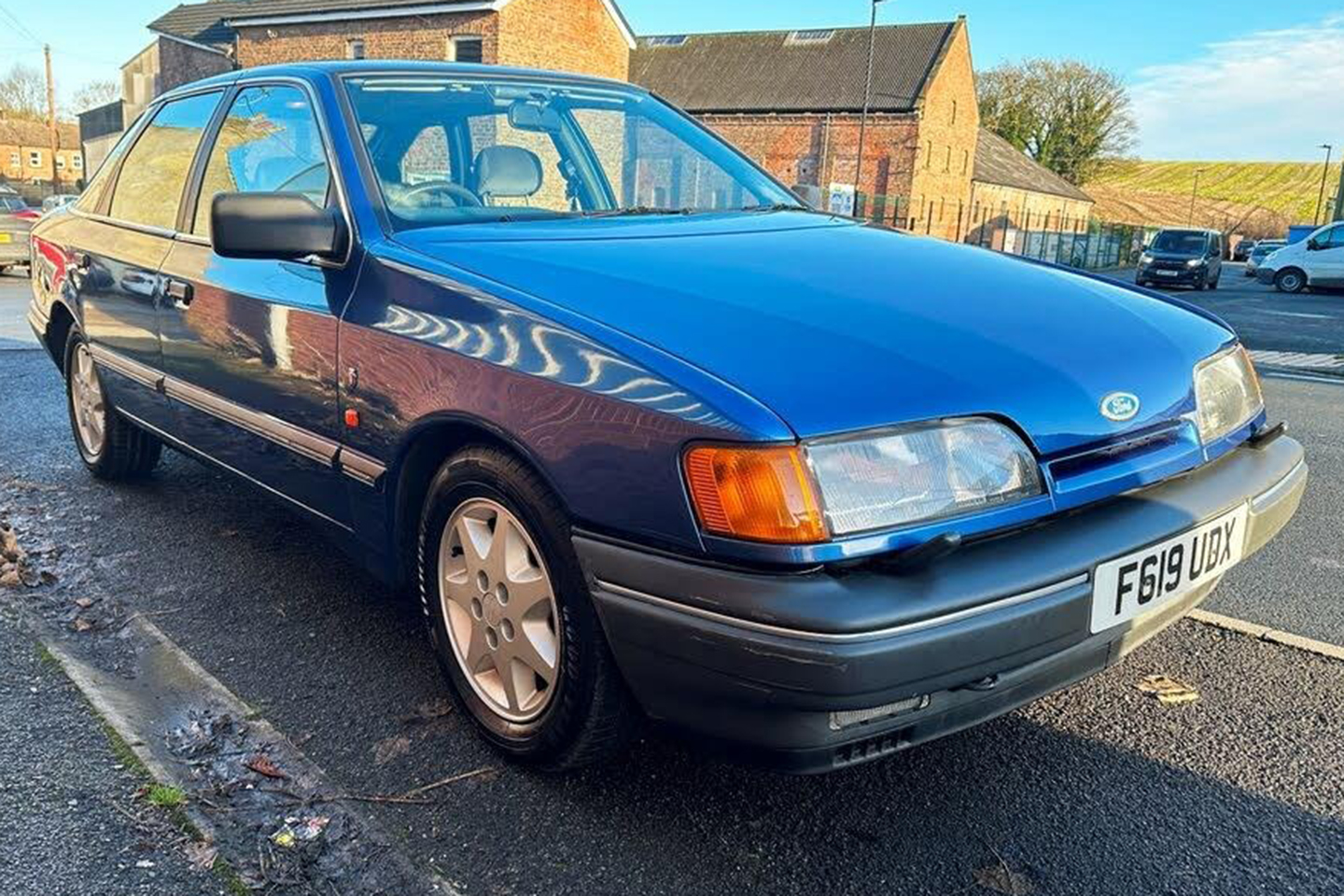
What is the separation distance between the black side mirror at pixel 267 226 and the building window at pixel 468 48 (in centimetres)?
2687

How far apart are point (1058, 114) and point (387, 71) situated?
213 ft

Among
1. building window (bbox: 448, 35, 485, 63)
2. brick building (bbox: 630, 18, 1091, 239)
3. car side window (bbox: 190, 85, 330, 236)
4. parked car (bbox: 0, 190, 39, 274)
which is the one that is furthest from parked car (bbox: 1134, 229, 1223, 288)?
car side window (bbox: 190, 85, 330, 236)

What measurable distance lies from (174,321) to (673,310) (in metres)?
2.21

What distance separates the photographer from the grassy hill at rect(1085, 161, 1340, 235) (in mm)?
71688

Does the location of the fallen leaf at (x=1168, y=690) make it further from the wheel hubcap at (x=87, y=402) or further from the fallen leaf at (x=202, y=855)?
the wheel hubcap at (x=87, y=402)

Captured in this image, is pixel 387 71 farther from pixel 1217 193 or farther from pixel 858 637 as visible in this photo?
pixel 1217 193

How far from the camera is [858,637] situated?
1.68 m

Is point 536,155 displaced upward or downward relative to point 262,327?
→ upward

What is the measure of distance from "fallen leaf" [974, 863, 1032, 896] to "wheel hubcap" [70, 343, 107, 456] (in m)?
4.04

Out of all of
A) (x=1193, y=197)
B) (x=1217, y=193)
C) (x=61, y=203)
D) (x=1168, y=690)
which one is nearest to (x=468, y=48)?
(x=61, y=203)

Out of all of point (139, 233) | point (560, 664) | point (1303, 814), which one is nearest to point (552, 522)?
point (560, 664)

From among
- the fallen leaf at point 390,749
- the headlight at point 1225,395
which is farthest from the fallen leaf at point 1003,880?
the fallen leaf at point 390,749

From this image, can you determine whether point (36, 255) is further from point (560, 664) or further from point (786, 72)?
point (786, 72)

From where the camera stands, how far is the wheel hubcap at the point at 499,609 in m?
2.23
